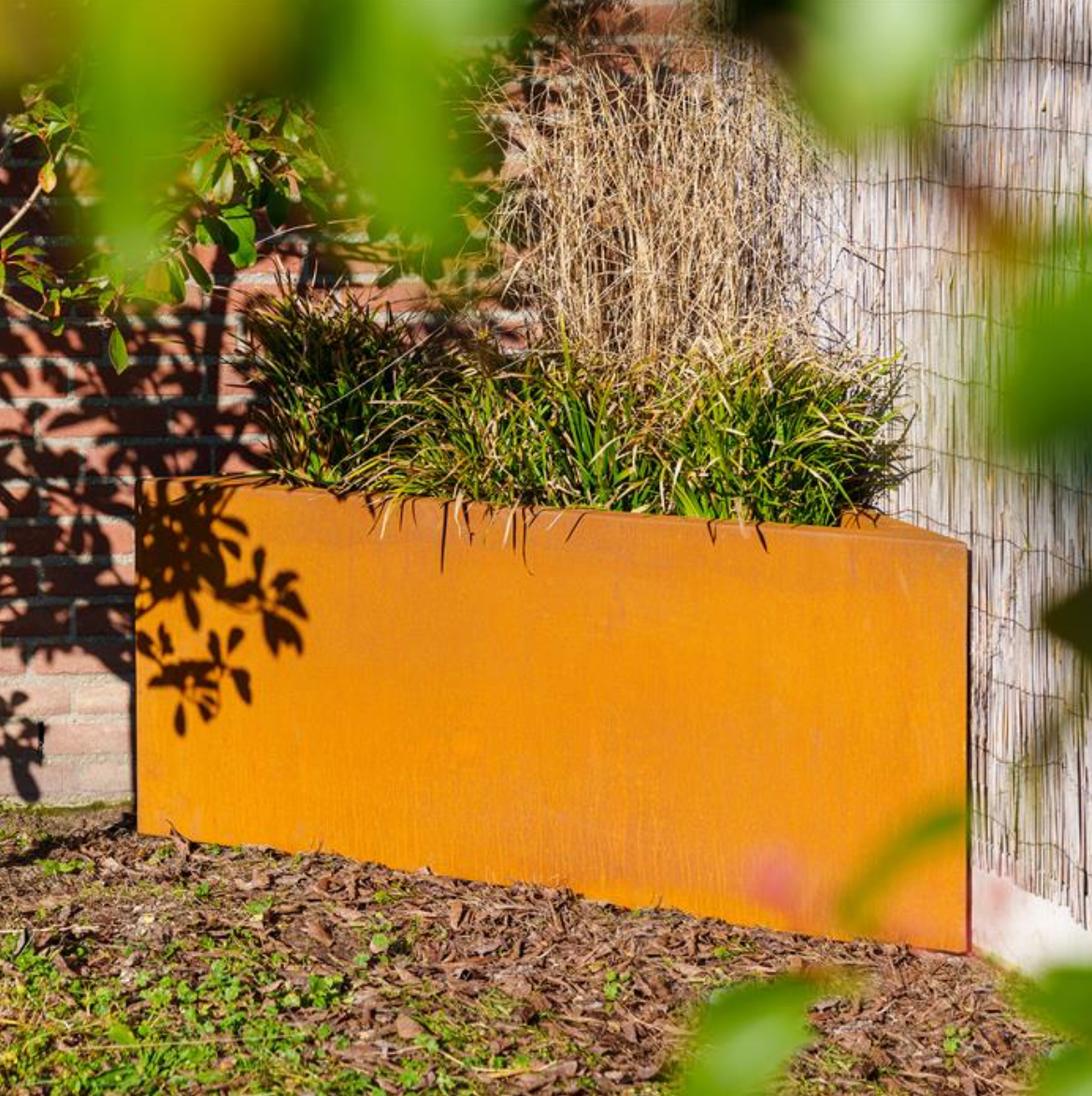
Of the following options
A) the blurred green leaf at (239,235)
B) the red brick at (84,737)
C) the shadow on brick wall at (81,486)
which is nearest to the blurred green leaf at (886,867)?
the blurred green leaf at (239,235)

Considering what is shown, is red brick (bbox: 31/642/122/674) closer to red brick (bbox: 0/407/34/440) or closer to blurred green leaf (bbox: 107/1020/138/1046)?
red brick (bbox: 0/407/34/440)

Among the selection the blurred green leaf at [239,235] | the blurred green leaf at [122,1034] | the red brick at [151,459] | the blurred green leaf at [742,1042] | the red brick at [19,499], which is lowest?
the blurred green leaf at [122,1034]

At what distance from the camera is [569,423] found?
3574 millimetres

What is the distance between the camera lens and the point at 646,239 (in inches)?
151

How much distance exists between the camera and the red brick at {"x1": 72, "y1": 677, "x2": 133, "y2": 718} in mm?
3979

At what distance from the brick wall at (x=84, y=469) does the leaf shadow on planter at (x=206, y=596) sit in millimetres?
165

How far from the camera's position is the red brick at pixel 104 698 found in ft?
13.1

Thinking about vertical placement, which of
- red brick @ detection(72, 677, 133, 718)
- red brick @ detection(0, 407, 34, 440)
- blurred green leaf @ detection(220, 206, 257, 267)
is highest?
blurred green leaf @ detection(220, 206, 257, 267)

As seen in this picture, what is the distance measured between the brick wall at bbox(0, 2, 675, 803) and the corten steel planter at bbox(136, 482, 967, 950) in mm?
180

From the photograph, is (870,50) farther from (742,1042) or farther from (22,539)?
(22,539)

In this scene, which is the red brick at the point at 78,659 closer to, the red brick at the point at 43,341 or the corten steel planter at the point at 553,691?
the corten steel planter at the point at 553,691

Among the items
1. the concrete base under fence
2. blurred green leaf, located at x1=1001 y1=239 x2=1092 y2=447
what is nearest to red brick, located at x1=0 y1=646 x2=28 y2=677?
the concrete base under fence

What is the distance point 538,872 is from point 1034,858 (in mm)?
1017

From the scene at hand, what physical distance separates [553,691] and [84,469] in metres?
1.24
